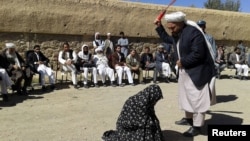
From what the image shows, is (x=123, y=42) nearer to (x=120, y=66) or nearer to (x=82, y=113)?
(x=120, y=66)

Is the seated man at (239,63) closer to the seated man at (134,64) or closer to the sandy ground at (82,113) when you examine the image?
the sandy ground at (82,113)

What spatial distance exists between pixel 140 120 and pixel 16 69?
499 cm

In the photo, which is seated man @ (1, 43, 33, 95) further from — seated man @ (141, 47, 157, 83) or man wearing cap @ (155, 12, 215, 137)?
man wearing cap @ (155, 12, 215, 137)

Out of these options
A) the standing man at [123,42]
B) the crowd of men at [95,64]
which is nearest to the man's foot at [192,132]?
the crowd of men at [95,64]

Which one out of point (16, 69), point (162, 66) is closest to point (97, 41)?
point (162, 66)

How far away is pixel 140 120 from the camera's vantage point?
5191 millimetres

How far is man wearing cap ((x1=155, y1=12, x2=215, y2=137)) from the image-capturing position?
5664 millimetres

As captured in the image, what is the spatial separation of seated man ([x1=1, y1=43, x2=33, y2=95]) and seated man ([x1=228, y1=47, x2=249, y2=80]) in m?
7.63

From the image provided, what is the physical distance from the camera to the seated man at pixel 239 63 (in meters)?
14.2

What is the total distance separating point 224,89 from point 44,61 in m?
4.94

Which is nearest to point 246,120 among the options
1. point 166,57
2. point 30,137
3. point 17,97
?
point 30,137

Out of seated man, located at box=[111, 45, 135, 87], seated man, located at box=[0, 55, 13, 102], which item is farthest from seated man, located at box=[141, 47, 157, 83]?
seated man, located at box=[0, 55, 13, 102]

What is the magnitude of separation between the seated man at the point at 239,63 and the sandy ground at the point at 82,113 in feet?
11.1

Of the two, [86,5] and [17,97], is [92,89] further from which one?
[86,5]
